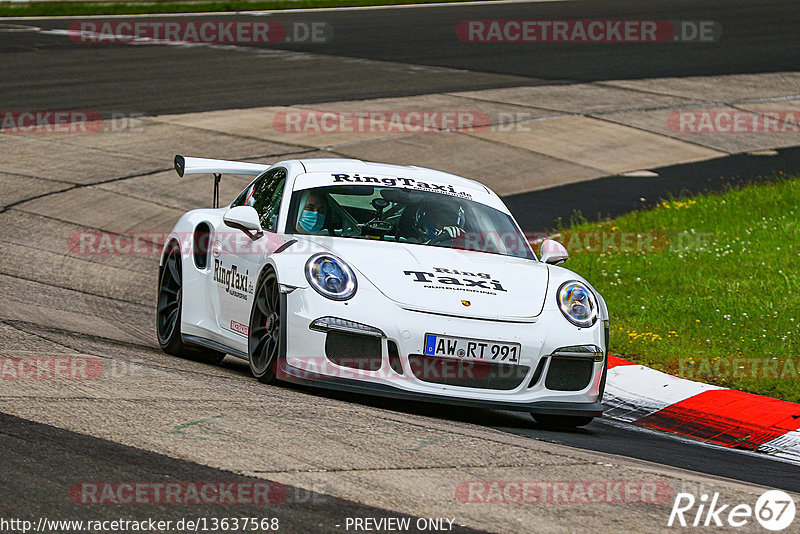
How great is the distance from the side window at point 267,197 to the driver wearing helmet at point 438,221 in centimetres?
91

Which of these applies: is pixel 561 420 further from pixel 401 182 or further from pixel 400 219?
pixel 401 182

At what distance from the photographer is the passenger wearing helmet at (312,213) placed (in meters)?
7.82

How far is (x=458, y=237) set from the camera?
26.1 ft

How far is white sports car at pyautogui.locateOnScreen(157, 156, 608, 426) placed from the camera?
673 centimetres

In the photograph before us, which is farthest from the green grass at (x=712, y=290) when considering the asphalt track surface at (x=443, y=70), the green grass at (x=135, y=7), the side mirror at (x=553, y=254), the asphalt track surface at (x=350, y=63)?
the green grass at (x=135, y=7)

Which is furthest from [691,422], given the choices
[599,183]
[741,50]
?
[741,50]

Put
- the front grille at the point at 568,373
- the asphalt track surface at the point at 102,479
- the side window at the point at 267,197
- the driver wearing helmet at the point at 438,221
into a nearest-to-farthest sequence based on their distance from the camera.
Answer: the asphalt track surface at the point at 102,479, the front grille at the point at 568,373, the driver wearing helmet at the point at 438,221, the side window at the point at 267,197

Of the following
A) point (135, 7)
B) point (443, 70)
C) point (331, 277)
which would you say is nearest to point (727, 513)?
point (331, 277)

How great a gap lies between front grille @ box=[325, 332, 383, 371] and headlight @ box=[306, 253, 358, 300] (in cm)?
23

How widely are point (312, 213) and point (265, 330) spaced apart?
3.23 feet

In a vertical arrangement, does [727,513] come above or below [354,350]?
below

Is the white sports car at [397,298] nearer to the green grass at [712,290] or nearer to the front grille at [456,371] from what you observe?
the front grille at [456,371]

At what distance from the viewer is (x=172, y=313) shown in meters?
8.88

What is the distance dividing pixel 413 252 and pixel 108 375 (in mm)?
1931
